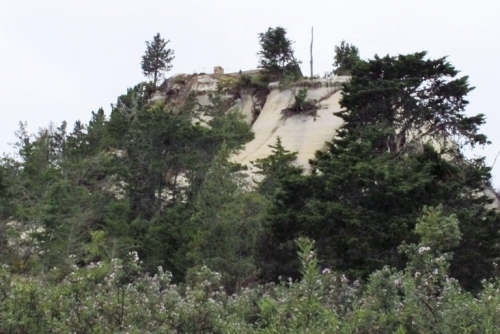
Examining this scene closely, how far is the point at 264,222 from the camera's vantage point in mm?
24438

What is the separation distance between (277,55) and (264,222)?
1261 inches

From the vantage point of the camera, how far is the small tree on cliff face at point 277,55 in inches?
2146

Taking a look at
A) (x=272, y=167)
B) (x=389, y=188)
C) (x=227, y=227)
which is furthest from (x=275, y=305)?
(x=272, y=167)

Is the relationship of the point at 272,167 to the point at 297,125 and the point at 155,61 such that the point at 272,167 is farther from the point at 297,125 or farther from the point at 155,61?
the point at 155,61

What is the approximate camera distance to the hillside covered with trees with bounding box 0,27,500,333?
875 cm

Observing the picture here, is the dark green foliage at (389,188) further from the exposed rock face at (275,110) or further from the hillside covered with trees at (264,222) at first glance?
the exposed rock face at (275,110)

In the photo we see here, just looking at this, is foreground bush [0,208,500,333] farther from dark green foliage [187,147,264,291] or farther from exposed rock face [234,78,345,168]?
exposed rock face [234,78,345,168]

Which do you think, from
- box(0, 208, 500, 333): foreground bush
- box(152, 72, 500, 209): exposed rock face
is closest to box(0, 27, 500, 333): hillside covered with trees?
box(0, 208, 500, 333): foreground bush

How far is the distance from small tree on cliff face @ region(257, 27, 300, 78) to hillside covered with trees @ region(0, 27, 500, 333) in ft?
0.50

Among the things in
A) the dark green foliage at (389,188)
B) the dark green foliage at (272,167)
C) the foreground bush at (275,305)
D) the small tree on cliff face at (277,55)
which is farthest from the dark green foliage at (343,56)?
the foreground bush at (275,305)

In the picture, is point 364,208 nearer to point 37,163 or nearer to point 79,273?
point 79,273

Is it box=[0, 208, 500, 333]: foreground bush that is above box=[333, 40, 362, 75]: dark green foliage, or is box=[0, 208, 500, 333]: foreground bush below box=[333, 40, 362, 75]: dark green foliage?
below

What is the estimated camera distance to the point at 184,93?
2248 inches

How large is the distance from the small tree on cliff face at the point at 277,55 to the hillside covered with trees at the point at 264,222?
15cm
